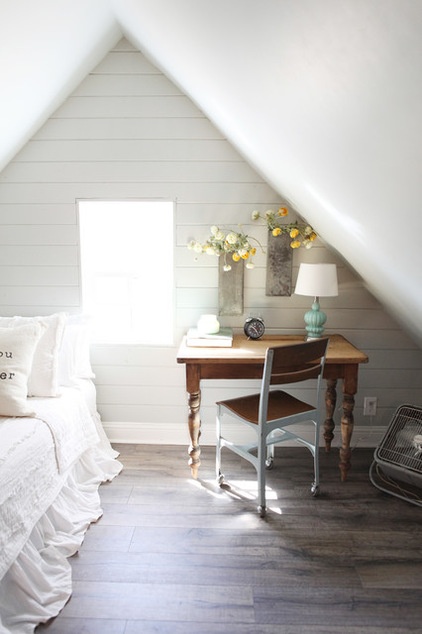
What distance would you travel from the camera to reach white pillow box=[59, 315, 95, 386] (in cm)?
277

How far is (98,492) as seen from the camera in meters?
2.62

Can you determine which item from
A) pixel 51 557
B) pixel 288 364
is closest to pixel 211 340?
pixel 288 364

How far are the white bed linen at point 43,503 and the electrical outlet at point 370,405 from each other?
5.61 ft

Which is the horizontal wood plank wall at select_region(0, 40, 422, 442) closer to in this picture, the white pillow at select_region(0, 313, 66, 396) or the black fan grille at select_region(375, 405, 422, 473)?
the black fan grille at select_region(375, 405, 422, 473)

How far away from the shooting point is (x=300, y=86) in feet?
3.80

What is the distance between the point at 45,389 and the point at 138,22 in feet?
6.03

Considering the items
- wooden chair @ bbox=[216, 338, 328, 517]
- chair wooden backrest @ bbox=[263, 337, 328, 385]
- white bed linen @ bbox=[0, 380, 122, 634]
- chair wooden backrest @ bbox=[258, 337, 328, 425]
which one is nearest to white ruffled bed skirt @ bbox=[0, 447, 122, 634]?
white bed linen @ bbox=[0, 380, 122, 634]

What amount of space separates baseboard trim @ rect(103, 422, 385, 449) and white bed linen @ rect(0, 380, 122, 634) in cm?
46

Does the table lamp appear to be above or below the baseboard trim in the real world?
above

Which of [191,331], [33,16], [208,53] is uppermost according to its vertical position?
[33,16]

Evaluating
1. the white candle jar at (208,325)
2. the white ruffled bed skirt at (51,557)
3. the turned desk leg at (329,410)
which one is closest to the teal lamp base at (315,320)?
the turned desk leg at (329,410)

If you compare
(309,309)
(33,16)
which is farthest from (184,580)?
(33,16)

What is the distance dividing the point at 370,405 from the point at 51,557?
2.11 meters

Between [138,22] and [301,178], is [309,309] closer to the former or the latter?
[301,178]
